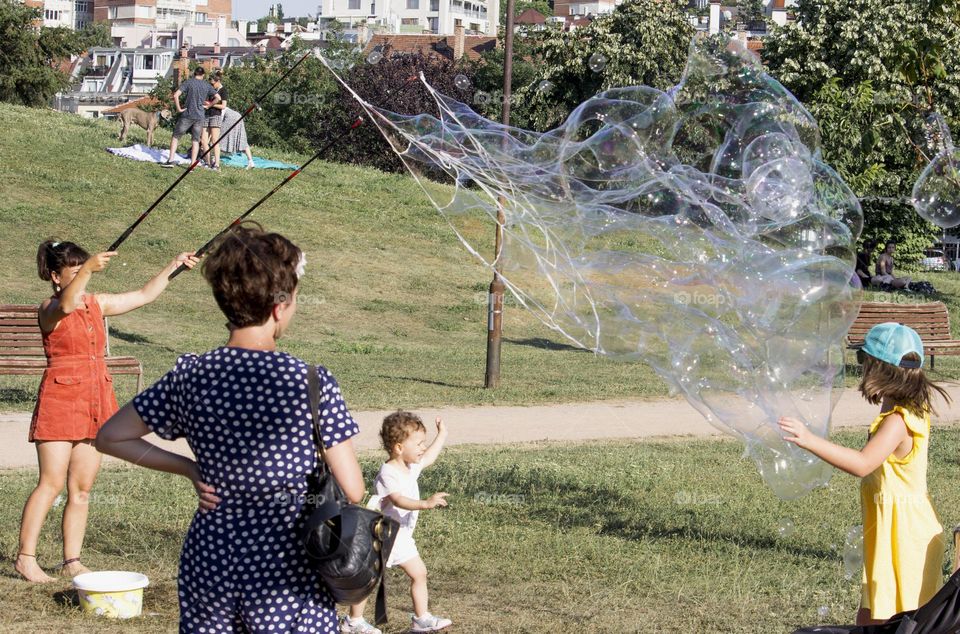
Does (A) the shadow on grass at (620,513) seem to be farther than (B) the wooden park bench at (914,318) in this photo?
No

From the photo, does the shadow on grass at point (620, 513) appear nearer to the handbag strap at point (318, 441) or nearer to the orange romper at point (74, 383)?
the orange romper at point (74, 383)

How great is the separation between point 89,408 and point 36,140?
21.6 meters

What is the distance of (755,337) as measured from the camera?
5.63 m

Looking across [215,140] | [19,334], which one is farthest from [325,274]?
[19,334]

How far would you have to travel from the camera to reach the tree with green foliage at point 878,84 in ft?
28.8

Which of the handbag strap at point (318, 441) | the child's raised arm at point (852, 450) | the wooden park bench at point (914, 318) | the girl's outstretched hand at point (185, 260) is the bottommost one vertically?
the wooden park bench at point (914, 318)

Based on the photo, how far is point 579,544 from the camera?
6.51 m

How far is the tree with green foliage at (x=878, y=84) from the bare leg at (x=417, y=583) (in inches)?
184

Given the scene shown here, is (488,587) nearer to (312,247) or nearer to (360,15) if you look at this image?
(312,247)

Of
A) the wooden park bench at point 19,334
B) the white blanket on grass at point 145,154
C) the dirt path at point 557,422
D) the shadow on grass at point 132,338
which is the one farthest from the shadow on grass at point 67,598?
the white blanket on grass at point 145,154

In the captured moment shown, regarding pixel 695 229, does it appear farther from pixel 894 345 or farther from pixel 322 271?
pixel 322 271

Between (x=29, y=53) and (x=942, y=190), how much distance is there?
41416 mm

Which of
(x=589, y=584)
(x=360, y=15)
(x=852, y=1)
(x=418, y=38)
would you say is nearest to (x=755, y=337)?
(x=589, y=584)

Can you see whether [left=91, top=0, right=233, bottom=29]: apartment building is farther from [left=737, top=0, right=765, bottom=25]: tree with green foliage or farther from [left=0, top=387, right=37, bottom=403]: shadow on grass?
[left=0, top=387, right=37, bottom=403]: shadow on grass
